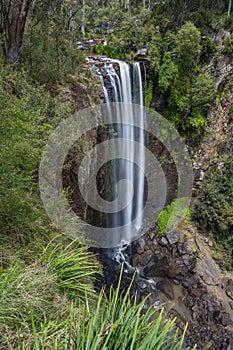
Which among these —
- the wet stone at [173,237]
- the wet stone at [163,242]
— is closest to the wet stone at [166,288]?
the wet stone at [163,242]

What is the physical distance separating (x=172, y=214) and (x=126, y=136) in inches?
155

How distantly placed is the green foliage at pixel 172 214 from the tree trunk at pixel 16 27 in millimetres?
7695

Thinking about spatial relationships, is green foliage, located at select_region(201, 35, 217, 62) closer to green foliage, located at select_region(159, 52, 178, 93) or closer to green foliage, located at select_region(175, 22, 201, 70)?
green foliage, located at select_region(175, 22, 201, 70)

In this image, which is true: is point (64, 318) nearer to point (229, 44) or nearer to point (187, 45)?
point (187, 45)

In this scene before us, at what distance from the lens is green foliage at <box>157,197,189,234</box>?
9680 millimetres

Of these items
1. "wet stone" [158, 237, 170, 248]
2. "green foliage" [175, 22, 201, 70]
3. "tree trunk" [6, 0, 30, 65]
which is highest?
"green foliage" [175, 22, 201, 70]

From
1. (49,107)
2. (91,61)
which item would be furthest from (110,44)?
(49,107)

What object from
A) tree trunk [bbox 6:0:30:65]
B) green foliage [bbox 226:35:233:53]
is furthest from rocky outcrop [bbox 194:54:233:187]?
tree trunk [bbox 6:0:30:65]

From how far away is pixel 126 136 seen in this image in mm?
10242

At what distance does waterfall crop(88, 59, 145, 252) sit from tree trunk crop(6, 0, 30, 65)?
387 centimetres

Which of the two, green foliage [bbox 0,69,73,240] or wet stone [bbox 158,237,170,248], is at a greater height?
green foliage [bbox 0,69,73,240]

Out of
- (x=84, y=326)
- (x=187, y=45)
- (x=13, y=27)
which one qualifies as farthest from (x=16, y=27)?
(x=187, y=45)

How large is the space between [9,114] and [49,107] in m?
2.47

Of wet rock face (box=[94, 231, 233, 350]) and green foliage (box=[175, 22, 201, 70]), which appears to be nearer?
wet rock face (box=[94, 231, 233, 350])
